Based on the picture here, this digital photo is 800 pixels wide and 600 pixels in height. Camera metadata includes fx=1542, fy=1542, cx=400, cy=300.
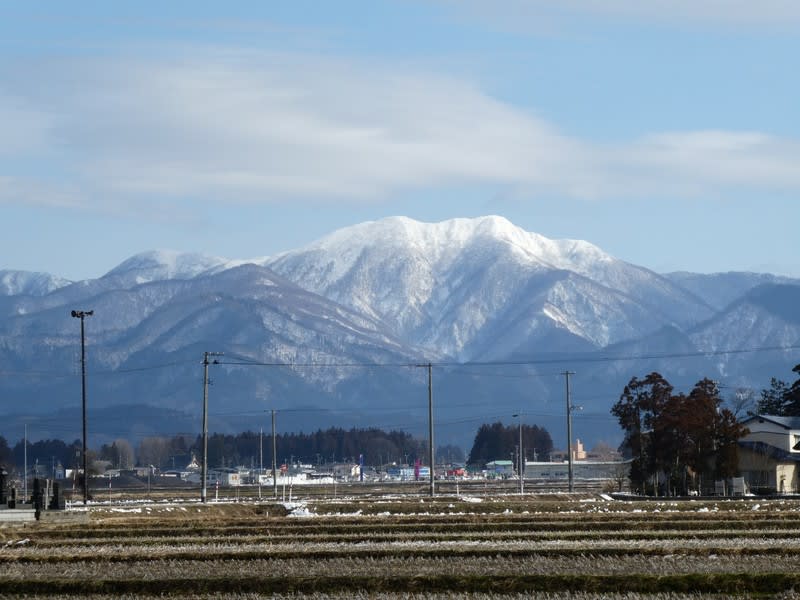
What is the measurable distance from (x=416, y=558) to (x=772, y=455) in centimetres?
7649

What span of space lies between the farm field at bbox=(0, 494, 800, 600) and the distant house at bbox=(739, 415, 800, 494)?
51767 millimetres

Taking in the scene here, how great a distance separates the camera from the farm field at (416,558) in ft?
101

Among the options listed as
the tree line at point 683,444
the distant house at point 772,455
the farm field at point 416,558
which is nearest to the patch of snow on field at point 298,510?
the farm field at point 416,558

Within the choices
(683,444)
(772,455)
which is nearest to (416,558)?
(683,444)

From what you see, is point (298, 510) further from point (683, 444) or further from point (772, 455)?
point (772, 455)

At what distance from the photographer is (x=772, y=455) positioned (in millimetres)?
109250

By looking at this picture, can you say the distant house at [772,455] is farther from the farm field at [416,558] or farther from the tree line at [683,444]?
the farm field at [416,558]

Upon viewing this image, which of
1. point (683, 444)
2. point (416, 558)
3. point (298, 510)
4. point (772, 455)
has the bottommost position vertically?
point (298, 510)

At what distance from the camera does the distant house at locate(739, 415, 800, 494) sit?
108250mm

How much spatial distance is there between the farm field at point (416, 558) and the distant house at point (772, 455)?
5177 cm

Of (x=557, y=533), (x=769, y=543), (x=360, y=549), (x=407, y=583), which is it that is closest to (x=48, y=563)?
(x=360, y=549)

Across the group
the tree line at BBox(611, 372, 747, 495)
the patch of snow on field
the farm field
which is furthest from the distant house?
the farm field

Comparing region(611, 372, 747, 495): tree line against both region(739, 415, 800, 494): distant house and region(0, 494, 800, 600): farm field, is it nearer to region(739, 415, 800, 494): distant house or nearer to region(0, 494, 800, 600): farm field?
region(739, 415, 800, 494): distant house

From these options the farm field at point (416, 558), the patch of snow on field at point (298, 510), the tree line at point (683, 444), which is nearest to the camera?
the farm field at point (416, 558)
